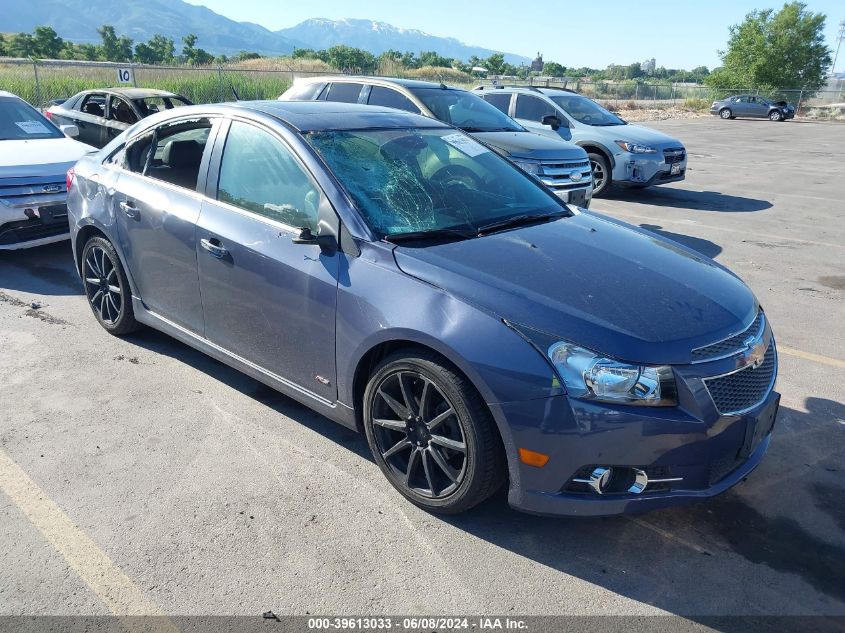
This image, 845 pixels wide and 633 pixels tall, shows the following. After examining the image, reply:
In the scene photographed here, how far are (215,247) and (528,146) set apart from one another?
5.76 m

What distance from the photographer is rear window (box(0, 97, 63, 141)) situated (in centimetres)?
784

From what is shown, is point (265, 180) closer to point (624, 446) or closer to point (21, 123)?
point (624, 446)

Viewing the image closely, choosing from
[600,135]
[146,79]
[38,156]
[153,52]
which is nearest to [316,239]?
[38,156]

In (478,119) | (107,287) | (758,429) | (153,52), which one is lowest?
(153,52)

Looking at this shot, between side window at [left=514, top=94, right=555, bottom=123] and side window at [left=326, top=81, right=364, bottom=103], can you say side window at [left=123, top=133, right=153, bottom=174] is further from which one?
side window at [left=514, top=94, right=555, bottom=123]

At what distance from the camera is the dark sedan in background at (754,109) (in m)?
36.2

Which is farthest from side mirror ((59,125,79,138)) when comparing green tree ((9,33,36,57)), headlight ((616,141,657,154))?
green tree ((9,33,36,57))

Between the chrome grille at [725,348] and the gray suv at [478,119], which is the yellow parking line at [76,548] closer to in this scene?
the chrome grille at [725,348]

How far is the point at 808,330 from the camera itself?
5.53 m

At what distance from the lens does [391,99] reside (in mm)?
8797

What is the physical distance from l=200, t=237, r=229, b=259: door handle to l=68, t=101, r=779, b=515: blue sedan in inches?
0.5

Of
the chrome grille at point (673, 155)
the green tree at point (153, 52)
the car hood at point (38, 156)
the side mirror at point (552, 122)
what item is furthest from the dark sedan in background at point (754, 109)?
the green tree at point (153, 52)

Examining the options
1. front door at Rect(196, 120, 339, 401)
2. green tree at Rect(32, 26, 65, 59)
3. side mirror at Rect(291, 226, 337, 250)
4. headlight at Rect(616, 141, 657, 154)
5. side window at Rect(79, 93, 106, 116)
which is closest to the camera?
side mirror at Rect(291, 226, 337, 250)

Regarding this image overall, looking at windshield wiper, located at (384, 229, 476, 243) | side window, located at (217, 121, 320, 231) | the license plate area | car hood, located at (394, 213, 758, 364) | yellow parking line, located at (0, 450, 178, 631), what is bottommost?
yellow parking line, located at (0, 450, 178, 631)
